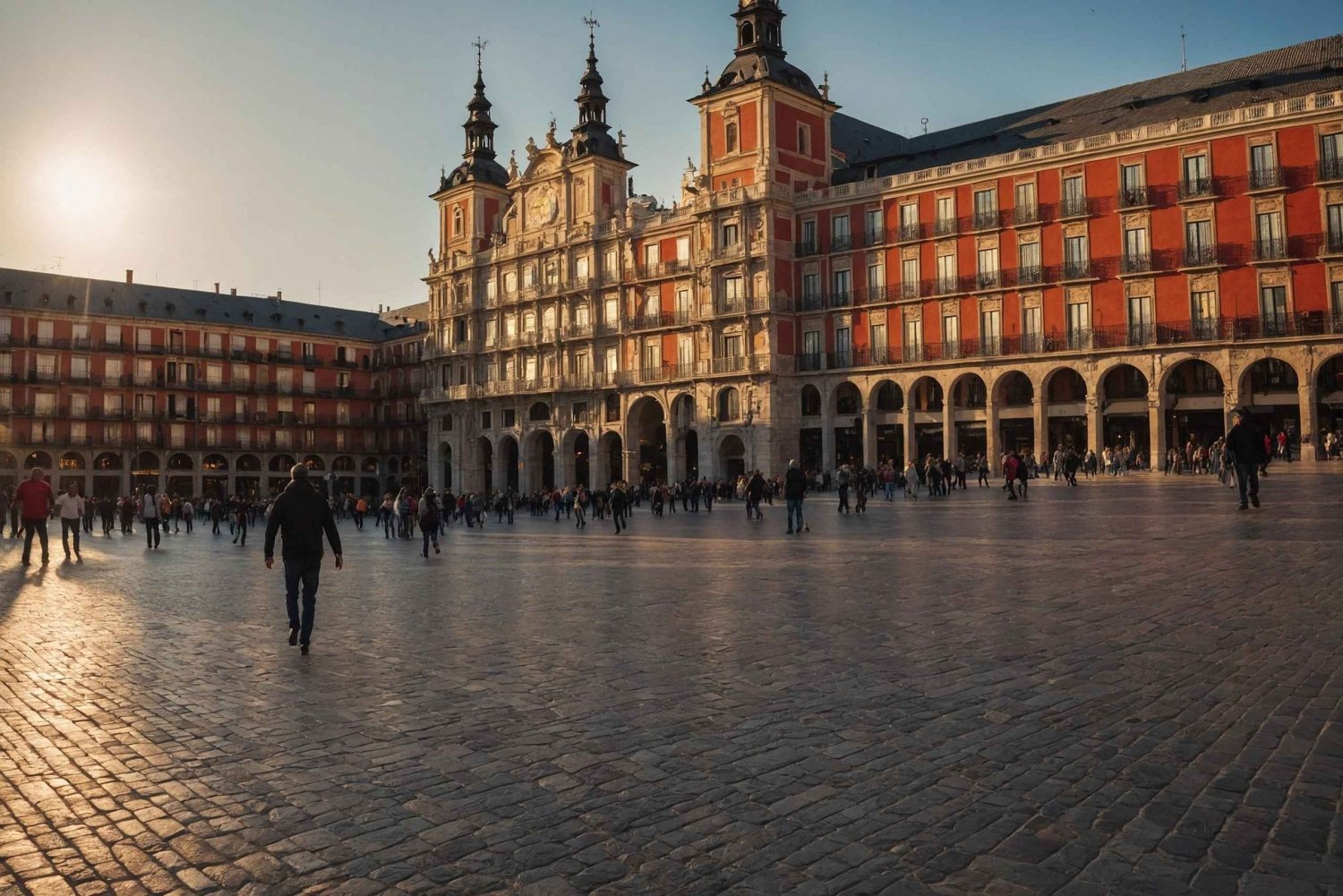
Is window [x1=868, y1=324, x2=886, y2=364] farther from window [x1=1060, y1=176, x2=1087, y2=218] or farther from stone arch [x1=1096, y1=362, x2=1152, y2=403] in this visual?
stone arch [x1=1096, y1=362, x2=1152, y2=403]

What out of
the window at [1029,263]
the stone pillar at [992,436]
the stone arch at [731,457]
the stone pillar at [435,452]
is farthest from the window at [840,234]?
the stone pillar at [435,452]

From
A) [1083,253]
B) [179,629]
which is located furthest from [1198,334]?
[179,629]

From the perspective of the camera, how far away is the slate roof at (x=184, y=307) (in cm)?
6550

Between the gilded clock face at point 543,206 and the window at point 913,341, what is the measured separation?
23660mm

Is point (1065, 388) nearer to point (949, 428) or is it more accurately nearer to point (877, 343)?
point (949, 428)

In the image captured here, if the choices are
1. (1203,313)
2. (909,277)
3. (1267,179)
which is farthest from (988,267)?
(1267,179)

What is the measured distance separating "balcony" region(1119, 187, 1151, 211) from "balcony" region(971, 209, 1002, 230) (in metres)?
4.99

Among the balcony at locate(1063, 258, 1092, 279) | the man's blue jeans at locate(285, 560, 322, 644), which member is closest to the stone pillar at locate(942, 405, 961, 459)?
the balcony at locate(1063, 258, 1092, 279)

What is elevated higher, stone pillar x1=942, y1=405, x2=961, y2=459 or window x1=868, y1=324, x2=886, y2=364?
window x1=868, y1=324, x2=886, y2=364

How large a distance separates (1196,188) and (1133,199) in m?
2.26

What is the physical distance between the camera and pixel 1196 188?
3894 centimetres

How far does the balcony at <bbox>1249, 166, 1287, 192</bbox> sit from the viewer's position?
37.1 m

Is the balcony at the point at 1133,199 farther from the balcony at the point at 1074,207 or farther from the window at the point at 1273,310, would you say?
the window at the point at 1273,310

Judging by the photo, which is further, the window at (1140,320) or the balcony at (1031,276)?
the balcony at (1031,276)
